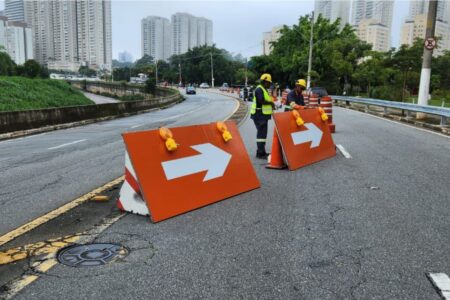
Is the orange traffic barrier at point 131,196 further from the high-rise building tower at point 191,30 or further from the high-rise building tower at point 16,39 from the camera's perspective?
the high-rise building tower at point 191,30

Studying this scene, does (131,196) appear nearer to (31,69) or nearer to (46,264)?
(46,264)

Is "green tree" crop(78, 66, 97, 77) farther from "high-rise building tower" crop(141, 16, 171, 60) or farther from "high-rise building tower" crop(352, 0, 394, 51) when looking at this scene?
"high-rise building tower" crop(352, 0, 394, 51)

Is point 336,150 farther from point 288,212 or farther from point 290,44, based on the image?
point 290,44

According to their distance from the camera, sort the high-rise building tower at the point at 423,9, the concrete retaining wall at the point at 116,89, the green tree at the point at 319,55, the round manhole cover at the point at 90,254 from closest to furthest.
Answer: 1. the round manhole cover at the point at 90,254
2. the high-rise building tower at the point at 423,9
3. the green tree at the point at 319,55
4. the concrete retaining wall at the point at 116,89

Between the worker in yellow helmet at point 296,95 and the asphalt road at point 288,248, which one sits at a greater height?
the worker in yellow helmet at point 296,95

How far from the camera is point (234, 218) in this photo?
5.33 m

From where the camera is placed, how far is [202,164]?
6102 mm

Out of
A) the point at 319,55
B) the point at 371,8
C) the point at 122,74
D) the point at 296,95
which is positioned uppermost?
the point at 371,8

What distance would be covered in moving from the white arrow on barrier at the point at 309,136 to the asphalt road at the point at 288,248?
1.66 m

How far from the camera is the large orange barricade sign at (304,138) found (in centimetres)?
849

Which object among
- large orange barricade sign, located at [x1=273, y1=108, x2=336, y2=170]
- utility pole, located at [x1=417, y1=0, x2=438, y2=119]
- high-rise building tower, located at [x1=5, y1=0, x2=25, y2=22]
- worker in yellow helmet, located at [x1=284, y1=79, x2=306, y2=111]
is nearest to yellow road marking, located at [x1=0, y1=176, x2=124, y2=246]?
large orange barricade sign, located at [x1=273, y1=108, x2=336, y2=170]

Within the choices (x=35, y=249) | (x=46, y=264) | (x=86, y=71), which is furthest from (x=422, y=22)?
(x=86, y=71)

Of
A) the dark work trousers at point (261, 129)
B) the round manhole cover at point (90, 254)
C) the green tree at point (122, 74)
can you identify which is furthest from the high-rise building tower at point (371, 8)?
the green tree at point (122, 74)

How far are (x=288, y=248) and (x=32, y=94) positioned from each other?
38828 millimetres
